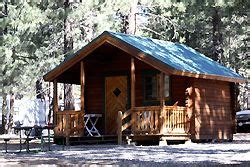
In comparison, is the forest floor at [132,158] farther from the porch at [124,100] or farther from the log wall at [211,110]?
the log wall at [211,110]

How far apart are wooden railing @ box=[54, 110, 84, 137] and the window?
8.55 feet

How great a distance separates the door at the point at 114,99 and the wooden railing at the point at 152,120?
2079mm

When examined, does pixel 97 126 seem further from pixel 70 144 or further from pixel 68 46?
pixel 68 46

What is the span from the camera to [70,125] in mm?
17984

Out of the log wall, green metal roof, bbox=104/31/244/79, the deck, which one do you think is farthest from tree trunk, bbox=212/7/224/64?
the deck

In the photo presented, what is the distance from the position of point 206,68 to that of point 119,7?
22.5ft

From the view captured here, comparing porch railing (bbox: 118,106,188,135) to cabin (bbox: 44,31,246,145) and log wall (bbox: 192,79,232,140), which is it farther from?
log wall (bbox: 192,79,232,140)

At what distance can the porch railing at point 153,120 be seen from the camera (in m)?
16.5

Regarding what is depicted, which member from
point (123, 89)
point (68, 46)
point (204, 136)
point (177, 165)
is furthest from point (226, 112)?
point (177, 165)

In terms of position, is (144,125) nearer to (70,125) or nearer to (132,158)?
(70,125)

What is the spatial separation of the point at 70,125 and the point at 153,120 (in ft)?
10.5

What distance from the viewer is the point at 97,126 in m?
19.5

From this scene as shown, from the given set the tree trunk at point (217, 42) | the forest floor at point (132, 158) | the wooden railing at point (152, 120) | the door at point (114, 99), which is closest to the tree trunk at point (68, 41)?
the door at point (114, 99)

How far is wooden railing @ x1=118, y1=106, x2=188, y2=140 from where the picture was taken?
16500 mm
